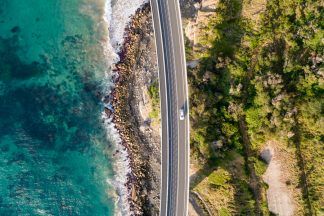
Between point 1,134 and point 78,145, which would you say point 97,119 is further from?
point 1,134

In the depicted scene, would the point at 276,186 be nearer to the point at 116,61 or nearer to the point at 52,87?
the point at 116,61

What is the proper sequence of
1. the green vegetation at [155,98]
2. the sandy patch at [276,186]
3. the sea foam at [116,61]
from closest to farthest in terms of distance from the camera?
the sandy patch at [276,186]
the green vegetation at [155,98]
the sea foam at [116,61]

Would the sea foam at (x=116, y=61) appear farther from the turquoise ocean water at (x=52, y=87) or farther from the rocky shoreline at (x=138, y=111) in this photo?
the turquoise ocean water at (x=52, y=87)

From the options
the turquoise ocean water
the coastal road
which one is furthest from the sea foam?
the coastal road

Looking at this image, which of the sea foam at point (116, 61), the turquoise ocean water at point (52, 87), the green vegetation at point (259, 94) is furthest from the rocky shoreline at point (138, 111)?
the green vegetation at point (259, 94)

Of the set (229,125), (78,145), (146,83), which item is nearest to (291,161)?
(229,125)

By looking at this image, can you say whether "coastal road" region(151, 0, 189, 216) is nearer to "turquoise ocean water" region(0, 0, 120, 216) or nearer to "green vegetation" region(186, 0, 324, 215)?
"green vegetation" region(186, 0, 324, 215)
